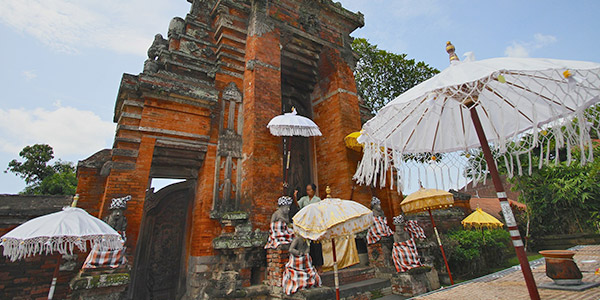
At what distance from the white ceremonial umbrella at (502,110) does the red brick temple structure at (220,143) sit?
3.84 meters

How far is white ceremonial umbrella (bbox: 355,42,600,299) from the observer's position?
268 cm

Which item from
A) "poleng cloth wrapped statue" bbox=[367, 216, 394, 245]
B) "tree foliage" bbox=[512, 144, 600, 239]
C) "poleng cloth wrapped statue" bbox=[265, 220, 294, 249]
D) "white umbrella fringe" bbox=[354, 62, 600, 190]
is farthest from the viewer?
"tree foliage" bbox=[512, 144, 600, 239]

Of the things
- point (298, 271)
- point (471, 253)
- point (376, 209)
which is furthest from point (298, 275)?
point (471, 253)

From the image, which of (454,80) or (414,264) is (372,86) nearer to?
(414,264)

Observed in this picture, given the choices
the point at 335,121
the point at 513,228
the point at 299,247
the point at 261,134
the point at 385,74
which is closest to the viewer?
the point at 513,228

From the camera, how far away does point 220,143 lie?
7.37 metres

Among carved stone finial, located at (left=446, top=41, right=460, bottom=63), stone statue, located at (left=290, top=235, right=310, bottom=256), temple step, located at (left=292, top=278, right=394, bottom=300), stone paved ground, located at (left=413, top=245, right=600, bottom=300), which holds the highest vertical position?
carved stone finial, located at (left=446, top=41, right=460, bottom=63)

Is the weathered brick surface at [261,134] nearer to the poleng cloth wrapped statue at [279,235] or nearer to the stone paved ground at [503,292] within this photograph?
the poleng cloth wrapped statue at [279,235]

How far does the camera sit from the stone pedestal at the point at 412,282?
20.2 ft

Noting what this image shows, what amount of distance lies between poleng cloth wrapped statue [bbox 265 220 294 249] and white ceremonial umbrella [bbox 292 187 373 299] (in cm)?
138

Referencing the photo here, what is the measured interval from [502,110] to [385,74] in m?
14.9

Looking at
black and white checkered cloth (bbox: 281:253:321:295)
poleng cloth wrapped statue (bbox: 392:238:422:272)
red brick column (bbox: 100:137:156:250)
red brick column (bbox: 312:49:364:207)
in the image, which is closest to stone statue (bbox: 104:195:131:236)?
red brick column (bbox: 100:137:156:250)

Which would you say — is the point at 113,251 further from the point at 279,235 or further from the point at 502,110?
the point at 502,110

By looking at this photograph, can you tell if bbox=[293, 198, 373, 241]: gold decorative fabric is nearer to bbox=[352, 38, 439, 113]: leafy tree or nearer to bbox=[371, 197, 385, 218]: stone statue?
bbox=[371, 197, 385, 218]: stone statue
